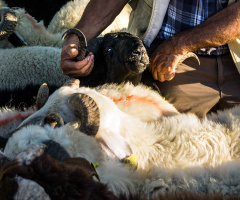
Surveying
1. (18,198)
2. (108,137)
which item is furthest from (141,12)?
(18,198)

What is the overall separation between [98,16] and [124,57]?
64 cm

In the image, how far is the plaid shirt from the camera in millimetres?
2613

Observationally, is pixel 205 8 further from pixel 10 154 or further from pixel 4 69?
pixel 4 69

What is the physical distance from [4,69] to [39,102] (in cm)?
160

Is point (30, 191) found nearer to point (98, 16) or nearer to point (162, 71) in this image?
point (162, 71)

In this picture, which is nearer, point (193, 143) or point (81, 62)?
point (193, 143)

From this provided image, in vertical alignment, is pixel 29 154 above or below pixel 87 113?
above

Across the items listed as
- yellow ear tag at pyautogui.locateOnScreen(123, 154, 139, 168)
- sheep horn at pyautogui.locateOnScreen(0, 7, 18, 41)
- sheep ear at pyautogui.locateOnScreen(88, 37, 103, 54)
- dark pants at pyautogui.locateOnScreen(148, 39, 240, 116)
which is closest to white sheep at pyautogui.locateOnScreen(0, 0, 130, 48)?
sheep horn at pyautogui.locateOnScreen(0, 7, 18, 41)

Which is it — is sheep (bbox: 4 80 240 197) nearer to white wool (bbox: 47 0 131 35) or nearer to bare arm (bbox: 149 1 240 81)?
bare arm (bbox: 149 1 240 81)

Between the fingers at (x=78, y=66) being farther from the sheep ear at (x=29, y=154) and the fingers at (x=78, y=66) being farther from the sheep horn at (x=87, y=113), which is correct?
the sheep ear at (x=29, y=154)

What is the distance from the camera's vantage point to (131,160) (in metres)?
1.82

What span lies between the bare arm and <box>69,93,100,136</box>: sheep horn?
29.4 inches

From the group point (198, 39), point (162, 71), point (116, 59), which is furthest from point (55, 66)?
point (198, 39)

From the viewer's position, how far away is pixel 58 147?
158 centimetres
